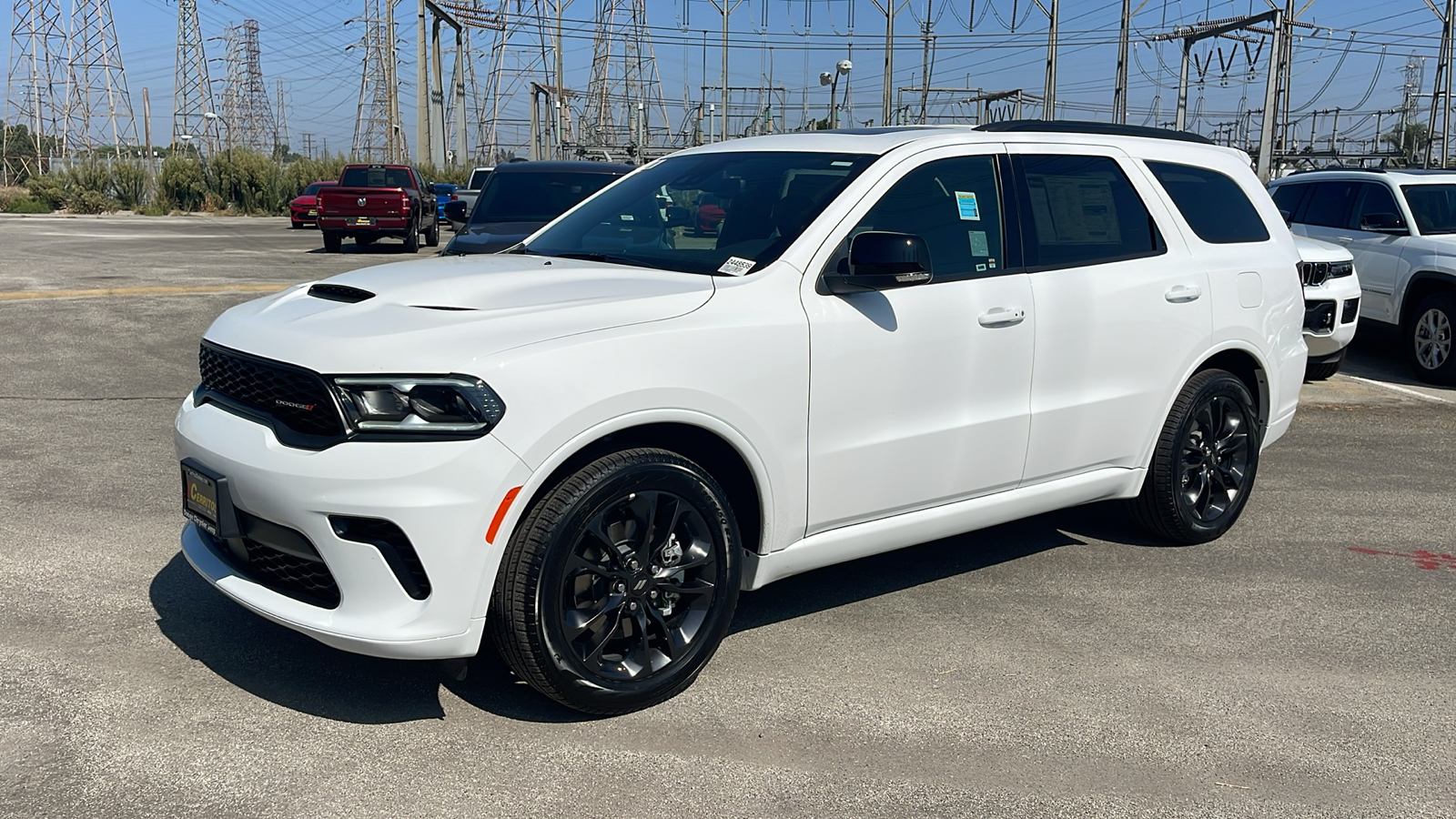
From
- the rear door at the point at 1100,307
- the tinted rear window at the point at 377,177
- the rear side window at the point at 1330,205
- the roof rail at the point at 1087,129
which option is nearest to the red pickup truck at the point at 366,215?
the tinted rear window at the point at 377,177

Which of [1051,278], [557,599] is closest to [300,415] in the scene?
[557,599]

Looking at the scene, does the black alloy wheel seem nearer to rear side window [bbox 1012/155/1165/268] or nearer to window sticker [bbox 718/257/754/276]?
rear side window [bbox 1012/155/1165/268]

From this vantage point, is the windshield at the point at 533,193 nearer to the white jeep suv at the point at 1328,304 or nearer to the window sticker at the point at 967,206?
the white jeep suv at the point at 1328,304

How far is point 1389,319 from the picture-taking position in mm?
11023

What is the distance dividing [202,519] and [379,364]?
35.5 inches

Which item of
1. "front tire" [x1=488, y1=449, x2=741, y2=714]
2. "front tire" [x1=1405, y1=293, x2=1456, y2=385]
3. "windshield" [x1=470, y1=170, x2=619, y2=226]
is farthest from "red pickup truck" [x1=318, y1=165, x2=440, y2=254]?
"front tire" [x1=488, y1=449, x2=741, y2=714]

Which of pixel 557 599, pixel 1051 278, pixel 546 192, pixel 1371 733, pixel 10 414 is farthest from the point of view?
pixel 546 192

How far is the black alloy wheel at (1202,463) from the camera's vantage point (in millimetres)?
5379

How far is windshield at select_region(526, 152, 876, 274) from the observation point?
4.30 meters

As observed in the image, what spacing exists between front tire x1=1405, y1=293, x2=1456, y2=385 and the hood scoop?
9765mm

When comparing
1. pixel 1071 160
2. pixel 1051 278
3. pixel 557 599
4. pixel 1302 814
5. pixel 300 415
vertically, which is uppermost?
pixel 1071 160

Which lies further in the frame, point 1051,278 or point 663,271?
point 1051,278

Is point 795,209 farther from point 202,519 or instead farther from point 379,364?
point 202,519

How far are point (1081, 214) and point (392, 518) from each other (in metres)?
3.14
